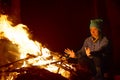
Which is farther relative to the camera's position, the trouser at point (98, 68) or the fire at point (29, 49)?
the trouser at point (98, 68)

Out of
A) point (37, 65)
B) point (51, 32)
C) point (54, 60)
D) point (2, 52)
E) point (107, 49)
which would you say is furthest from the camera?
point (51, 32)

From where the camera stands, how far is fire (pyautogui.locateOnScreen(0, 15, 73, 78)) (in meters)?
8.50

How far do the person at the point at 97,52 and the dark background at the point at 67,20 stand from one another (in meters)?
2.37

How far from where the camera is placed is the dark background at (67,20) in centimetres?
1158

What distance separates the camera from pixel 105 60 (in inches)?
361

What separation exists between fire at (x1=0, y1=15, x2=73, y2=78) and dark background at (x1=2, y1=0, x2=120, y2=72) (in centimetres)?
199

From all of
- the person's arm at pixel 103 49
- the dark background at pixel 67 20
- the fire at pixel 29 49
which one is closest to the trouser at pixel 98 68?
the person's arm at pixel 103 49

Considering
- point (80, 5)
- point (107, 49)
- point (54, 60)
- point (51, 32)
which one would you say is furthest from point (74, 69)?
point (80, 5)

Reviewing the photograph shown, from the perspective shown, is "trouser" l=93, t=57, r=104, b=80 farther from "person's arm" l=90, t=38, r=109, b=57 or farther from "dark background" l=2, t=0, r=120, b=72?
"dark background" l=2, t=0, r=120, b=72

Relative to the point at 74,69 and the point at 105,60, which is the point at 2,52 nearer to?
the point at 74,69

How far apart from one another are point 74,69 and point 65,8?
3923mm

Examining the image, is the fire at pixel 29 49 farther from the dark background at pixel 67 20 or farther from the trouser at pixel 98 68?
the dark background at pixel 67 20

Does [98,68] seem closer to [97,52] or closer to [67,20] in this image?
[97,52]

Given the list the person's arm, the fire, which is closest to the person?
the person's arm
